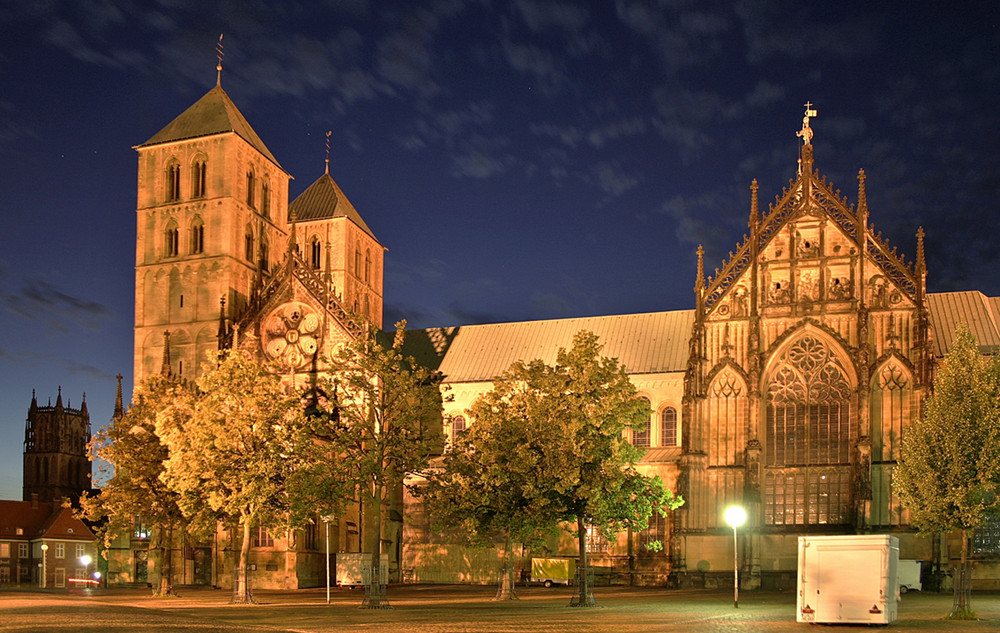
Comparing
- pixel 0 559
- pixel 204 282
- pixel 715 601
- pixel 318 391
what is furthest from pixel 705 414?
pixel 0 559

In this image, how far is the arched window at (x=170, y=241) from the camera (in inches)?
3029

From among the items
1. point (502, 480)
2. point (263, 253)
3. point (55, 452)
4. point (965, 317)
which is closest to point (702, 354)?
point (965, 317)

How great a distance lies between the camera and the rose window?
7169cm

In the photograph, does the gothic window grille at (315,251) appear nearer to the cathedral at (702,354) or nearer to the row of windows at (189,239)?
the cathedral at (702,354)

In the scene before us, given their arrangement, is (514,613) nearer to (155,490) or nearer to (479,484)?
(479,484)

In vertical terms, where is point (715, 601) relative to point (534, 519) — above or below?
below

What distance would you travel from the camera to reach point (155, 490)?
2226 inches

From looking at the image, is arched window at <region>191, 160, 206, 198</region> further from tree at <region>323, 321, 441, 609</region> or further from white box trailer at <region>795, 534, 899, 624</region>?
white box trailer at <region>795, 534, 899, 624</region>

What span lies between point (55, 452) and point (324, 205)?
9341 cm

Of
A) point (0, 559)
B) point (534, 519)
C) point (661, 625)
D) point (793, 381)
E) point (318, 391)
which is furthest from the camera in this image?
point (0, 559)

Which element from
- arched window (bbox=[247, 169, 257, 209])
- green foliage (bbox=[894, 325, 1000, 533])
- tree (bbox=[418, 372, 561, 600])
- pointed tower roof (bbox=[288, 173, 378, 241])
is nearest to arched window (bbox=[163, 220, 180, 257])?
arched window (bbox=[247, 169, 257, 209])

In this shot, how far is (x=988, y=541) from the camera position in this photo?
185 ft

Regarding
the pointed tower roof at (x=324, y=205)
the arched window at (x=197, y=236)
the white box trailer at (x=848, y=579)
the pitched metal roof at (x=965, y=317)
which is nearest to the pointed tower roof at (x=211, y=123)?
the arched window at (x=197, y=236)

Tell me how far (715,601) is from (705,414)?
661 inches
